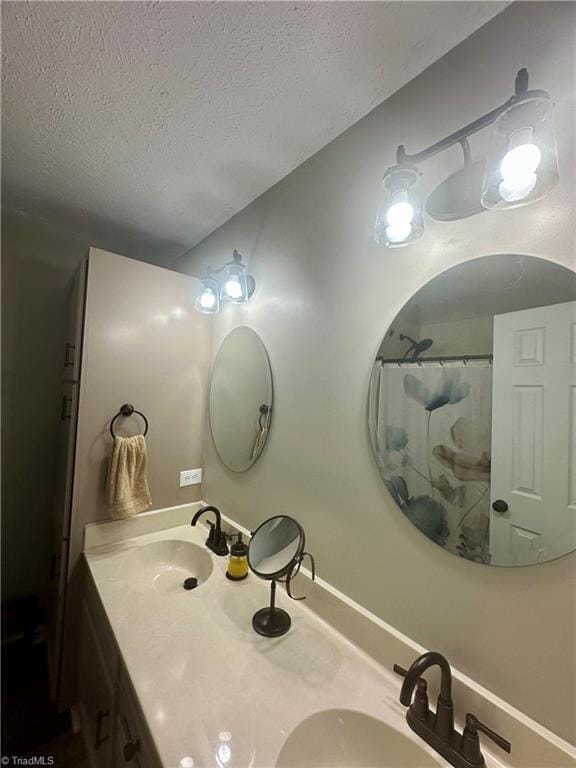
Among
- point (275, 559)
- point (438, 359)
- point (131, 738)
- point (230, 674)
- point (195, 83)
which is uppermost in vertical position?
point (195, 83)

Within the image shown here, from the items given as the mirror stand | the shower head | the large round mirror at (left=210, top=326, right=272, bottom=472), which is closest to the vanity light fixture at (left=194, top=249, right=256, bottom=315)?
the large round mirror at (left=210, top=326, right=272, bottom=472)

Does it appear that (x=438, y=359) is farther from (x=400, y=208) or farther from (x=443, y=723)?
(x=443, y=723)

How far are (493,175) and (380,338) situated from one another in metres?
0.43

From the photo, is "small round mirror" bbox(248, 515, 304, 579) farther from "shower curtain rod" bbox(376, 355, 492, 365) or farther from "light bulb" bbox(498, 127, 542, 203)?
"light bulb" bbox(498, 127, 542, 203)

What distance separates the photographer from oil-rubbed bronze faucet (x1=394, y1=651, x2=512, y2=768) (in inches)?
22.8

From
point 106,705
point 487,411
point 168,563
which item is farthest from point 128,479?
point 487,411

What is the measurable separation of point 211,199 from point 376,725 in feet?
6.22

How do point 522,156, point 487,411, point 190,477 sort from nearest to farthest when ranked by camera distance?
1. point 522,156
2. point 487,411
3. point 190,477

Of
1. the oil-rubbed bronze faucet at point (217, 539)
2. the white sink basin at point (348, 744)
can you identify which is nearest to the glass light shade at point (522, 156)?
the white sink basin at point (348, 744)

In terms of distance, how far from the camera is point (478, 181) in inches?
26.8

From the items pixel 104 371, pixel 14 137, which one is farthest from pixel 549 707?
pixel 14 137

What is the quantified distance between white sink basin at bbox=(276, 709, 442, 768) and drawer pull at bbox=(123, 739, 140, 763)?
0.38 meters

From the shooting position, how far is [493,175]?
1.93ft

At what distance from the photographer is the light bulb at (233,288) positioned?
1.34m
